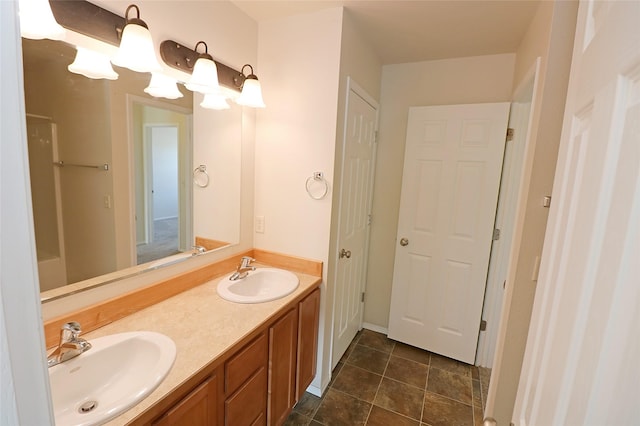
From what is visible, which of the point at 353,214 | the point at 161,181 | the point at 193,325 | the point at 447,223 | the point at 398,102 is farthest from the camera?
the point at 398,102

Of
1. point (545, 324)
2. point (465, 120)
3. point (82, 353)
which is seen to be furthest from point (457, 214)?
point (82, 353)

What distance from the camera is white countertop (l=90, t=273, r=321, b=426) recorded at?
90cm

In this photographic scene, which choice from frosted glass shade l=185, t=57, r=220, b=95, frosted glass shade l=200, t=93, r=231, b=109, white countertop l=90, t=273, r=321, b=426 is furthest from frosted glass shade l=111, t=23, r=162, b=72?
white countertop l=90, t=273, r=321, b=426

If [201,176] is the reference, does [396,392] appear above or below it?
below

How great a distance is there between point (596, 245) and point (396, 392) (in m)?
2.03

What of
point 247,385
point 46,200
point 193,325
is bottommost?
point 247,385

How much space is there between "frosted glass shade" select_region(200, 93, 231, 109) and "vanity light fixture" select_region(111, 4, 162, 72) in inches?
18.4

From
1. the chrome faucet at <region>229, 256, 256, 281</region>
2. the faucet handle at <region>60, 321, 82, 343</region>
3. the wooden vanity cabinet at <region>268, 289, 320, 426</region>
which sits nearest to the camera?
the faucet handle at <region>60, 321, 82, 343</region>

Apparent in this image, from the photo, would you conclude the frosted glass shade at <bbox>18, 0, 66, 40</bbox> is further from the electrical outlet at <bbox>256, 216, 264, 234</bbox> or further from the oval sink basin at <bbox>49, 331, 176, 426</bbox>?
the electrical outlet at <bbox>256, 216, 264, 234</bbox>

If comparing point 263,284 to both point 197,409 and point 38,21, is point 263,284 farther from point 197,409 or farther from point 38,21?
point 38,21

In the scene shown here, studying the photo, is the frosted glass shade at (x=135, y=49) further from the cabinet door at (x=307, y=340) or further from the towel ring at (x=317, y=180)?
the cabinet door at (x=307, y=340)

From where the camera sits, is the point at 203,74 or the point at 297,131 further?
the point at 297,131

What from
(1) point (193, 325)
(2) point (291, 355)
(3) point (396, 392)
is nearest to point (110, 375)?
(1) point (193, 325)

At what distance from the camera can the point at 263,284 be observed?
1832 millimetres
